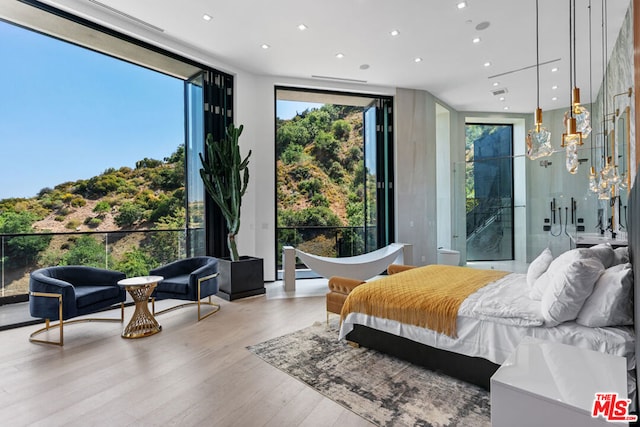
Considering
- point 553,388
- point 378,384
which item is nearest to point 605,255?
point 553,388

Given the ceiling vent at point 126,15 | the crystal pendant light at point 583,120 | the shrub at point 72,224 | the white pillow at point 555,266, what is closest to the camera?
the white pillow at point 555,266

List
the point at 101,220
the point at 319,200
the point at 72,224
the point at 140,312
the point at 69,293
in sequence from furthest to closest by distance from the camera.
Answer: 1. the point at 319,200
2. the point at 101,220
3. the point at 72,224
4. the point at 140,312
5. the point at 69,293

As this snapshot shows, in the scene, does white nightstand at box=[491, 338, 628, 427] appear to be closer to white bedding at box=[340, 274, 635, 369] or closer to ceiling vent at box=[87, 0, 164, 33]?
white bedding at box=[340, 274, 635, 369]

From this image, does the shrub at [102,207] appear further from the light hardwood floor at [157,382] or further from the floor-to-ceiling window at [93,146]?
the light hardwood floor at [157,382]

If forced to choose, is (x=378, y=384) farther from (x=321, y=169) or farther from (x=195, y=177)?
(x=321, y=169)

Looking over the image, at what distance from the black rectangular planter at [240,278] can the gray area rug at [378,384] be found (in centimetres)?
166

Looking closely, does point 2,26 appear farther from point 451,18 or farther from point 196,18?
point 451,18

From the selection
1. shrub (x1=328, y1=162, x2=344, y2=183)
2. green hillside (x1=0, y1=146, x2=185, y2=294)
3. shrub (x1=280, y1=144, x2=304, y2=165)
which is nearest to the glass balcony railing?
green hillside (x1=0, y1=146, x2=185, y2=294)

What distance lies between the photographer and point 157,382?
2.32 metres

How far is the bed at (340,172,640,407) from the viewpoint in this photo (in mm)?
1798

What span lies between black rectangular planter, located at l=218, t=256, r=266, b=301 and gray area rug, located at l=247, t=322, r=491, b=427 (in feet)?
5.45

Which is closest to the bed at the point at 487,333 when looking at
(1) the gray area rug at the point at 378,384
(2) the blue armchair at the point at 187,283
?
(1) the gray area rug at the point at 378,384

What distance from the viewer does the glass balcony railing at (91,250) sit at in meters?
4.21

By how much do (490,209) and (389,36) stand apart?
4.88 metres
